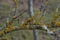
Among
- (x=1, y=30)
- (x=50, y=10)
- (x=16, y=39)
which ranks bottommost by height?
(x=16, y=39)

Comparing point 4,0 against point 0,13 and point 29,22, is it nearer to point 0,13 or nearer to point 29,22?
point 0,13

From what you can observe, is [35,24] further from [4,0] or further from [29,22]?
[4,0]

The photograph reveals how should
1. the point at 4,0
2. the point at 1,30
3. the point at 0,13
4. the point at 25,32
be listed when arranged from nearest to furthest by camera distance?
the point at 1,30
the point at 25,32
the point at 0,13
the point at 4,0

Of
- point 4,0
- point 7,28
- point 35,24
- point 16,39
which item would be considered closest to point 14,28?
point 7,28

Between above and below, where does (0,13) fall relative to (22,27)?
below

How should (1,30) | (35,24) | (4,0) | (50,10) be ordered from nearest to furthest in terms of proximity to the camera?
1. (35,24)
2. (1,30)
3. (50,10)
4. (4,0)

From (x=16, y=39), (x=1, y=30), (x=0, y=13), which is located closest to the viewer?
(x=1, y=30)

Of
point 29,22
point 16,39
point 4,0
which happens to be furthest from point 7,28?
point 4,0

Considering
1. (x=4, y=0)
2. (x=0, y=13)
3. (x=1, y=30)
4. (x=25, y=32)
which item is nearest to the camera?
(x=1, y=30)

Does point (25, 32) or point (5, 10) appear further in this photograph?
point (5, 10)
